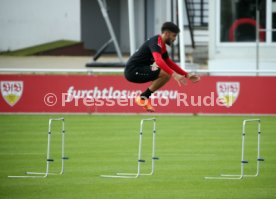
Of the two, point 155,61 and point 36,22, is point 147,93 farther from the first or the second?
point 36,22

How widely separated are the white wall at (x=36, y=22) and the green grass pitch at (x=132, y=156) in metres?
17.9

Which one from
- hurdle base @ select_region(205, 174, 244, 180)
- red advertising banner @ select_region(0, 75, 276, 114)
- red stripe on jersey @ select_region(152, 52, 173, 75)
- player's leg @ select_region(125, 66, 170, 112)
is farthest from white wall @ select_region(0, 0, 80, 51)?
red stripe on jersey @ select_region(152, 52, 173, 75)

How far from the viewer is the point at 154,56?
49.3ft

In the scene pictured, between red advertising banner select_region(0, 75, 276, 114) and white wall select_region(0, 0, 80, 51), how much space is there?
17.6 meters

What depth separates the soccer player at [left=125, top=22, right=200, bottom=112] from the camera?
15.1 metres

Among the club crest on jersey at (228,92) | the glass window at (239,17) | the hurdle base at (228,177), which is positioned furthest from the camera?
the glass window at (239,17)

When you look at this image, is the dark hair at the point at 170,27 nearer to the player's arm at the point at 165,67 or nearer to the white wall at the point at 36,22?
the player's arm at the point at 165,67

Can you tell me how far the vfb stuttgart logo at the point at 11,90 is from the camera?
26.3 metres

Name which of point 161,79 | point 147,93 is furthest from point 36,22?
point 161,79

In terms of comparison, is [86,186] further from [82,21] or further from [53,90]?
[82,21]

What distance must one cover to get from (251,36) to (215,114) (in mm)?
6815

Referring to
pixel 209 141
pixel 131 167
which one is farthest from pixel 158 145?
pixel 131 167

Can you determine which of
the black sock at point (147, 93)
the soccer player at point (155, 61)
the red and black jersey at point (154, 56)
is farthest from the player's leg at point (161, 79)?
the black sock at point (147, 93)

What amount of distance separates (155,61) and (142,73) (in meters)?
0.54
